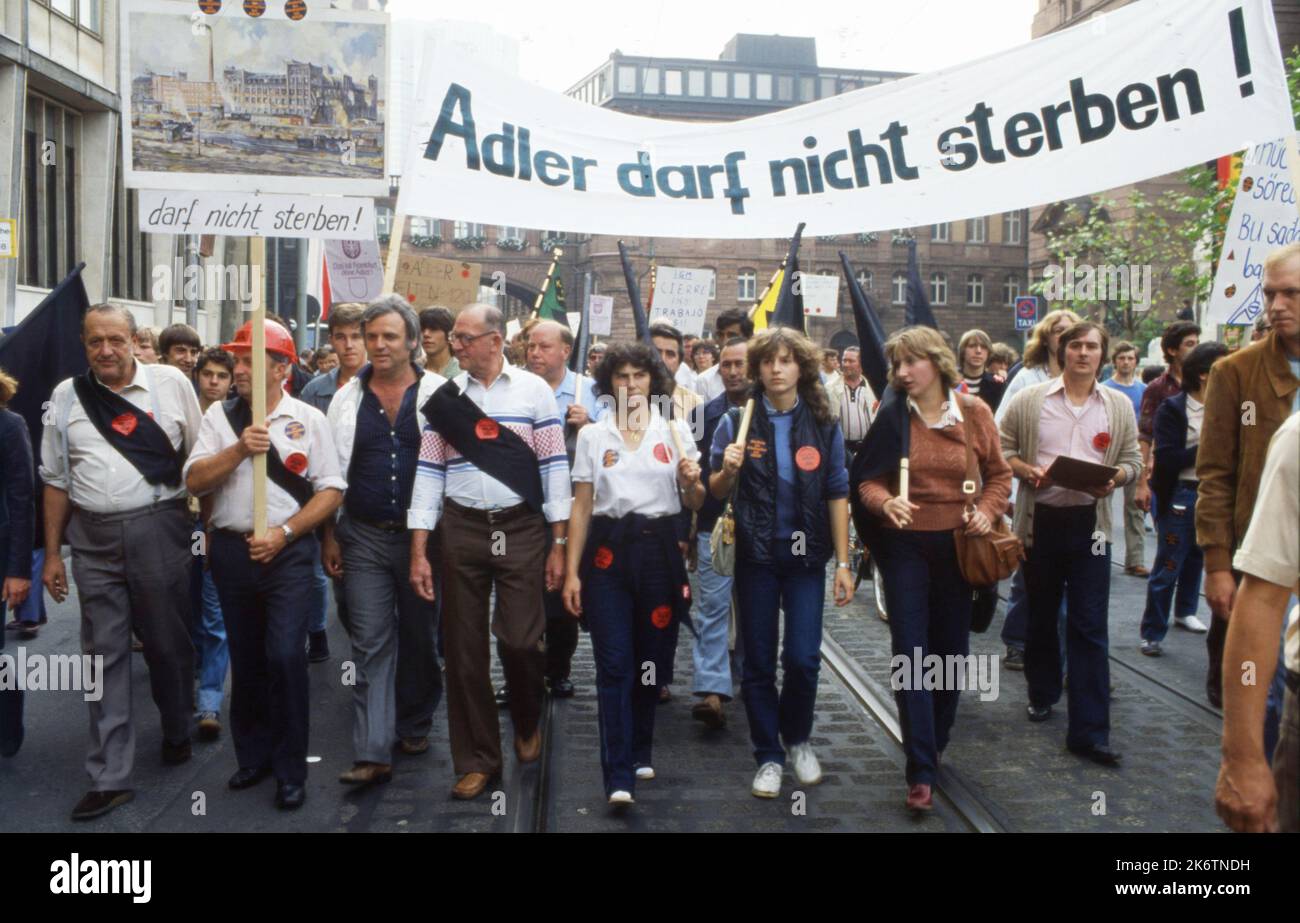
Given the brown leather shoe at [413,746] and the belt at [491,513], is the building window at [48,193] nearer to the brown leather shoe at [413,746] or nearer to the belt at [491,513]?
the brown leather shoe at [413,746]

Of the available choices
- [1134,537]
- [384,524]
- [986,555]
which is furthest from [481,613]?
[1134,537]

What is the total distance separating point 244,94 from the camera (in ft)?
18.5

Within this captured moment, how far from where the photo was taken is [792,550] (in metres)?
5.58

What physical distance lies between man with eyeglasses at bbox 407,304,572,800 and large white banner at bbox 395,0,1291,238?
991mm

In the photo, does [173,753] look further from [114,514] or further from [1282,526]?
[1282,526]

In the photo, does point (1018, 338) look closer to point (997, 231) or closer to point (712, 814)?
point (997, 231)

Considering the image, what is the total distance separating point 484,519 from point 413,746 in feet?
4.53

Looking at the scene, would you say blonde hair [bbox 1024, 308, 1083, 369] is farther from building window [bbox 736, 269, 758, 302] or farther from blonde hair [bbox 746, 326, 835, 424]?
building window [bbox 736, 269, 758, 302]

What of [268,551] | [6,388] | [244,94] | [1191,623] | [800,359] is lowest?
[1191,623]

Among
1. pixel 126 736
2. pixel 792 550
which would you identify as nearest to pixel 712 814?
pixel 792 550

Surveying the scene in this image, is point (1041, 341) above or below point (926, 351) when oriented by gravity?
above

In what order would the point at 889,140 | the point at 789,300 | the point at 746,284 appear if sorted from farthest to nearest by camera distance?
1. the point at 746,284
2. the point at 889,140
3. the point at 789,300

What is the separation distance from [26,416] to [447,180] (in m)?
2.42

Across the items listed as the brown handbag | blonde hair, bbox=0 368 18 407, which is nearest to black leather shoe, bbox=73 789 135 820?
blonde hair, bbox=0 368 18 407
